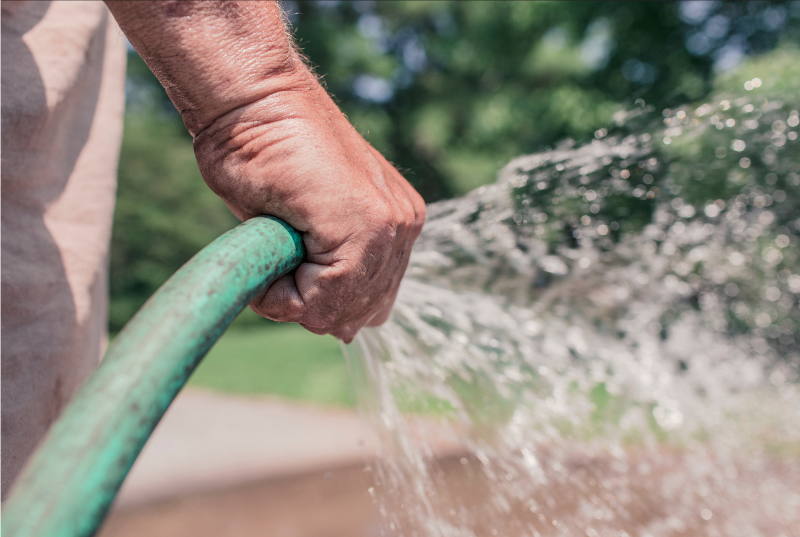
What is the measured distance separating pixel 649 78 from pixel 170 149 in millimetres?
10661

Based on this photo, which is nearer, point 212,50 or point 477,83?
point 212,50

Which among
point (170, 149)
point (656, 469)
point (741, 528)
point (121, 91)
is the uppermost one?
A: point (121, 91)

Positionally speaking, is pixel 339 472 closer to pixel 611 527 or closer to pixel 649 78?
pixel 611 527

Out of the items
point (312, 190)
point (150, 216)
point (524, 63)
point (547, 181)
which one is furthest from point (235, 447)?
point (524, 63)

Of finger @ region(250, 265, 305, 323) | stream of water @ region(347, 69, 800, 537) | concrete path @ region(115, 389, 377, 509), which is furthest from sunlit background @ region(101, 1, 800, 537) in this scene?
finger @ region(250, 265, 305, 323)

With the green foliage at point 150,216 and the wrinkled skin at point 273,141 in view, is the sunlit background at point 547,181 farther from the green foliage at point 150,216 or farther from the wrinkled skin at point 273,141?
the wrinkled skin at point 273,141

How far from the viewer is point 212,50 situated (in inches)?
32.2

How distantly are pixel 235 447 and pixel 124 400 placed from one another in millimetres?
4553

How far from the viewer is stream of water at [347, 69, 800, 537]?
6.27ft

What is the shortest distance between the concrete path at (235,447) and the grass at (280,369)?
16.4 inches

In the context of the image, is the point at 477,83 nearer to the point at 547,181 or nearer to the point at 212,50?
the point at 547,181

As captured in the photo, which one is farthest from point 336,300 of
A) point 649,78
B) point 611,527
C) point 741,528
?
point 649,78

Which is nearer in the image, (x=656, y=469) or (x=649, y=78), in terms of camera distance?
(x=656, y=469)

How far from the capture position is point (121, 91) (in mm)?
1674
